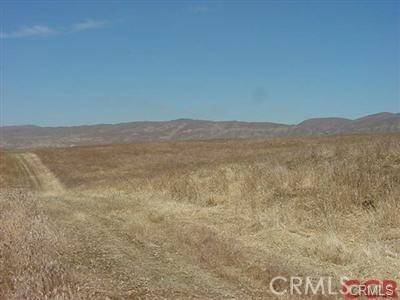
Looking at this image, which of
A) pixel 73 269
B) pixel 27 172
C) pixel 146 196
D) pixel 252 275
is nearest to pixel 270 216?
pixel 252 275

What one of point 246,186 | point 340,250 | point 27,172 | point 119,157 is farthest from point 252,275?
point 119,157

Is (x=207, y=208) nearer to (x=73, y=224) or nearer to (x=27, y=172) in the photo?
(x=73, y=224)

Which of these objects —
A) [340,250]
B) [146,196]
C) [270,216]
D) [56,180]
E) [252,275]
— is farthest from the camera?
[56,180]

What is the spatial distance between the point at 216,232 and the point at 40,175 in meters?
28.1

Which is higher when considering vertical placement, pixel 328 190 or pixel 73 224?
pixel 328 190

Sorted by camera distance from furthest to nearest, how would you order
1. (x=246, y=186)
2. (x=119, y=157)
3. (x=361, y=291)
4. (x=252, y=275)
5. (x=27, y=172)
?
1. (x=119, y=157)
2. (x=27, y=172)
3. (x=246, y=186)
4. (x=252, y=275)
5. (x=361, y=291)

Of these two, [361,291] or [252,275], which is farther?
[252,275]

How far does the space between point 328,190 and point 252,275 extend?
776cm

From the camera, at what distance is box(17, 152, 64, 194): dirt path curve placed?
100 feet

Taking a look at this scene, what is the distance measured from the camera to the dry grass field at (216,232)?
8.31 metres

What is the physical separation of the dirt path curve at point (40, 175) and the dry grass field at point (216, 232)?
8.37 metres

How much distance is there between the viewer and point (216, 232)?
13.2 metres

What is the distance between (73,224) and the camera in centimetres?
1452

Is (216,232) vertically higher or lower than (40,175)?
higher
